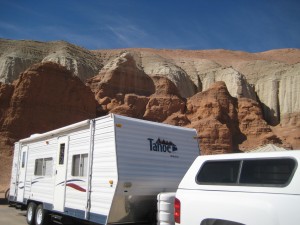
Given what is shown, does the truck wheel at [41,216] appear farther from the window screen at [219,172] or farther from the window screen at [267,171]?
the window screen at [267,171]

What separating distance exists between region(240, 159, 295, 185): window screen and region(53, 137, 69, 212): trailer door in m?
6.16

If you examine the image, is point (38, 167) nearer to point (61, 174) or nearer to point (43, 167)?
point (43, 167)

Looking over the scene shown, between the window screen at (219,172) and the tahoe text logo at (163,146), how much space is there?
3.00 meters

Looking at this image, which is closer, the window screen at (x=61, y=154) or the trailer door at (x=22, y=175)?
the window screen at (x=61, y=154)

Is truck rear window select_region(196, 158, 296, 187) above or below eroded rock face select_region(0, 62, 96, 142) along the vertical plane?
below

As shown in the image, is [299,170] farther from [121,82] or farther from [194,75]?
[194,75]

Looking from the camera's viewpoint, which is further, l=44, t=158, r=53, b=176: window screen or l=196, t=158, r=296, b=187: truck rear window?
l=44, t=158, r=53, b=176: window screen

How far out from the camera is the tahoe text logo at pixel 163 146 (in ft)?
29.6

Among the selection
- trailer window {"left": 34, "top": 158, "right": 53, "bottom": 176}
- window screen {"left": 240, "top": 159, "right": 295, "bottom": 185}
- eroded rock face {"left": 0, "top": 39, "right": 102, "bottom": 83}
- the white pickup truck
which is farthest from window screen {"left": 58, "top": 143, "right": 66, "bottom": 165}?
eroded rock face {"left": 0, "top": 39, "right": 102, "bottom": 83}

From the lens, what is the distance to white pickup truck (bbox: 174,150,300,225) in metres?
4.75

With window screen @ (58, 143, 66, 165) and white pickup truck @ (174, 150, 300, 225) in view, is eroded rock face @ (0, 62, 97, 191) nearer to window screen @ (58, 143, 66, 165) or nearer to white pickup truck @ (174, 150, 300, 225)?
window screen @ (58, 143, 66, 165)

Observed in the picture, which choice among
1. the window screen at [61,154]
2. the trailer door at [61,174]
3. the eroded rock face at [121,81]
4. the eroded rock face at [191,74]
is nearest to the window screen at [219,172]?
the trailer door at [61,174]

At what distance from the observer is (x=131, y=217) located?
330 inches

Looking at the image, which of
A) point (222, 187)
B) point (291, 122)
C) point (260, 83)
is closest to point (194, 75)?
point (260, 83)
